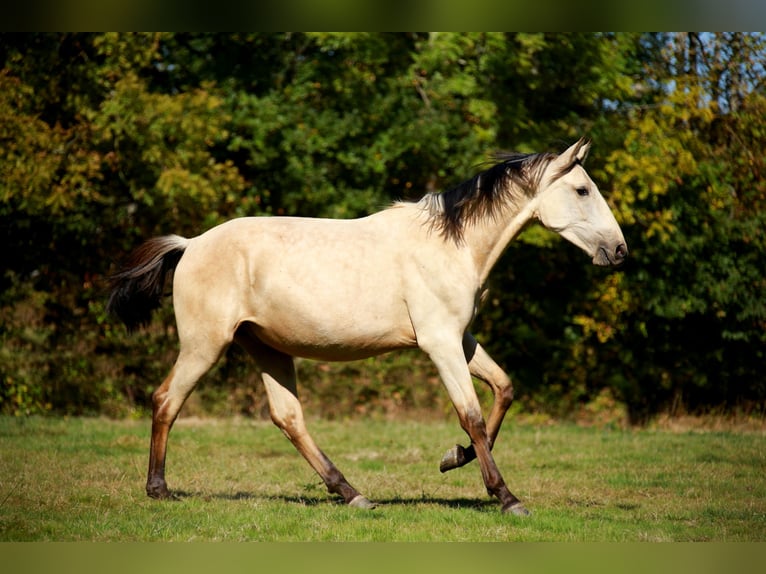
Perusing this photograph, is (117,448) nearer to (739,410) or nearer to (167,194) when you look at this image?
(167,194)

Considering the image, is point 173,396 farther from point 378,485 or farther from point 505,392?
point 505,392

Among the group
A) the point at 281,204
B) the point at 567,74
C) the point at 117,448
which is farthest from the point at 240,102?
the point at 117,448

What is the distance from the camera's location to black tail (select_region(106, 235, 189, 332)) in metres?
7.33

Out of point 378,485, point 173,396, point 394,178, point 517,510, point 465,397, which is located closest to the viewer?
point 517,510

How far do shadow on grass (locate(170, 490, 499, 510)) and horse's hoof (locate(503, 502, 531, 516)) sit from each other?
45 centimetres

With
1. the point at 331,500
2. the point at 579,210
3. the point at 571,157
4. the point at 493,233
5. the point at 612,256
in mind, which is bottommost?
the point at 331,500

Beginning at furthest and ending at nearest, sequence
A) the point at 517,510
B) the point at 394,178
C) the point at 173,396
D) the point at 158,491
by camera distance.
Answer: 1. the point at 394,178
2. the point at 173,396
3. the point at 158,491
4. the point at 517,510

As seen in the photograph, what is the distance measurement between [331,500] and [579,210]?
2.83m

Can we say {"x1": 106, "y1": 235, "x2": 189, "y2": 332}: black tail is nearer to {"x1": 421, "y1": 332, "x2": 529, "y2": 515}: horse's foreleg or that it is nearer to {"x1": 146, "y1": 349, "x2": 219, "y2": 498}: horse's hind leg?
{"x1": 146, "y1": 349, "x2": 219, "y2": 498}: horse's hind leg

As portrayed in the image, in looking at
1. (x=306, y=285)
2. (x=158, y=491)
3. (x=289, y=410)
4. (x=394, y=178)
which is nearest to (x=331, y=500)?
(x=289, y=410)

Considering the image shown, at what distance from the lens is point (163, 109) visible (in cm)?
1355

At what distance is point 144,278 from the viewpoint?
24.2ft

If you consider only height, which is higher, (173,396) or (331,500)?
(173,396)

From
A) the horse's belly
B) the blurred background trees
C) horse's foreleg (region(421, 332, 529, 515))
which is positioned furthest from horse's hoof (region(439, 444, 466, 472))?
the blurred background trees
